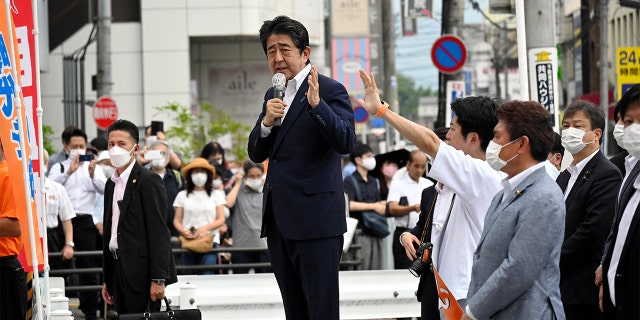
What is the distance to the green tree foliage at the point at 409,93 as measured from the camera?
176 m

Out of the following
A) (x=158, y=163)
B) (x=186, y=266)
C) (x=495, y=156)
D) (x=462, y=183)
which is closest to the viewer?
(x=495, y=156)

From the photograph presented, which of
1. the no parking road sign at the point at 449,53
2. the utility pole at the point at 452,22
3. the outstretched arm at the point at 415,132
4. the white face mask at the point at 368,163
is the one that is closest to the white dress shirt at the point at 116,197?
the outstretched arm at the point at 415,132

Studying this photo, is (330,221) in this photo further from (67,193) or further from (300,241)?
(67,193)

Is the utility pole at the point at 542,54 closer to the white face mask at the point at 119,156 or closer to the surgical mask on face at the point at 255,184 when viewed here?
the surgical mask on face at the point at 255,184

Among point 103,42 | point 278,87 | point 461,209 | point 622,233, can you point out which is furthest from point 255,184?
point 103,42

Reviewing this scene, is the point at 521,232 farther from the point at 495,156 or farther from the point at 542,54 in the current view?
the point at 542,54

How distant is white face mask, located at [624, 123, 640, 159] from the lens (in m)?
6.64

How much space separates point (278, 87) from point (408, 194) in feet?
27.1

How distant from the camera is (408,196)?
15.2 meters

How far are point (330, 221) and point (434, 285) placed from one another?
28.5 inches

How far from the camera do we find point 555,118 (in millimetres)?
12375

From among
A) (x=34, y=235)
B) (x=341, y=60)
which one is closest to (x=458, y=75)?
(x=34, y=235)

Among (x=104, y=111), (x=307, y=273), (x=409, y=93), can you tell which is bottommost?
(x=307, y=273)

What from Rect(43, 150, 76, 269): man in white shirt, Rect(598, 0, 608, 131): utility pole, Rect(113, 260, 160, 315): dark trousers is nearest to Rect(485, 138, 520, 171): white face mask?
Rect(113, 260, 160, 315): dark trousers
